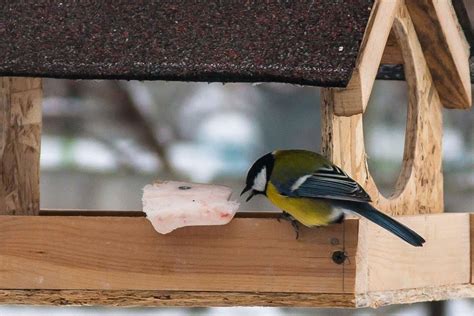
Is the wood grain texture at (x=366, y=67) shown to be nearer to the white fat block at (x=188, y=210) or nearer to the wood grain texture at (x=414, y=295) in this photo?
the white fat block at (x=188, y=210)

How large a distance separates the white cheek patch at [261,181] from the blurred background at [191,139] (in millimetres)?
2934

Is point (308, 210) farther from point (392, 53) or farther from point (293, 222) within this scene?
point (392, 53)

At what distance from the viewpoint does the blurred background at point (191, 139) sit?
7078 millimetres

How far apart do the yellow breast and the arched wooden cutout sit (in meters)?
0.23

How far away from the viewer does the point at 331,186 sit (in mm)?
3400

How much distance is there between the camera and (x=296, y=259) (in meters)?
3.25

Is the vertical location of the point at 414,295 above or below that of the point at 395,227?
below

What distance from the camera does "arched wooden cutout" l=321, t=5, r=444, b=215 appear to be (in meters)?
3.72

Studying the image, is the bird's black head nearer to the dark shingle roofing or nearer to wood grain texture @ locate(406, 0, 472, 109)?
the dark shingle roofing

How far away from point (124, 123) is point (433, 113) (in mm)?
3184

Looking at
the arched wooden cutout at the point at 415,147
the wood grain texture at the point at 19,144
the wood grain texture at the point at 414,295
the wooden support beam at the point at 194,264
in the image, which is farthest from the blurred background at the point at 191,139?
the wooden support beam at the point at 194,264

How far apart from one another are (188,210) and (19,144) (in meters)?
0.75

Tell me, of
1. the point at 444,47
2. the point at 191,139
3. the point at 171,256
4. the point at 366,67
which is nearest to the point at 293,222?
the point at 171,256

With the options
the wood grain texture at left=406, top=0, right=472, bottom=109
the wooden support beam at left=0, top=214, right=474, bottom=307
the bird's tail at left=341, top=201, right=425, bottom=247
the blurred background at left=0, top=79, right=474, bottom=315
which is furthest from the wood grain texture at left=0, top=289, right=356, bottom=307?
the blurred background at left=0, top=79, right=474, bottom=315
